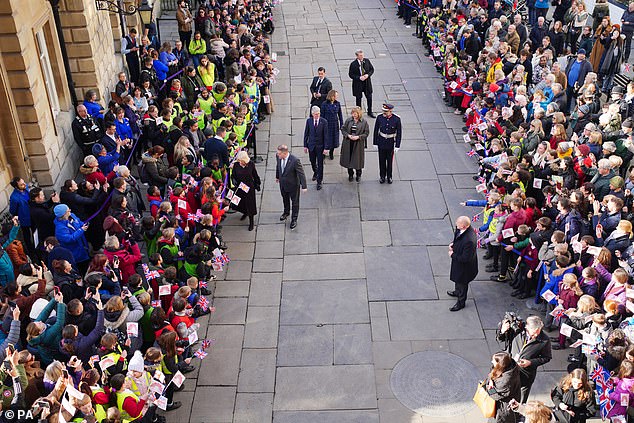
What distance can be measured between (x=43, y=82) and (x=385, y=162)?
662cm

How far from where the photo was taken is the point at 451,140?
15836 mm

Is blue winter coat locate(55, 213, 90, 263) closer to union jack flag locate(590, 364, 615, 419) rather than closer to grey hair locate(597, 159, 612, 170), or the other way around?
union jack flag locate(590, 364, 615, 419)

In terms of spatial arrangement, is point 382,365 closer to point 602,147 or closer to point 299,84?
point 602,147

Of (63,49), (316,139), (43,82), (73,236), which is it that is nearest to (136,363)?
(73,236)

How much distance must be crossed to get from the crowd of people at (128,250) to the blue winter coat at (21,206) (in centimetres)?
2

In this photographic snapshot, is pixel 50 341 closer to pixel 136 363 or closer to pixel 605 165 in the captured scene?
pixel 136 363

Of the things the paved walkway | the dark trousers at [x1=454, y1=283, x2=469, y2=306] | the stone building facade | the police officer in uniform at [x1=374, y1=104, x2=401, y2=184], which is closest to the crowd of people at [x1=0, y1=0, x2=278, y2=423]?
the paved walkway

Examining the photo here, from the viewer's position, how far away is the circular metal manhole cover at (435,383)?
28.7ft

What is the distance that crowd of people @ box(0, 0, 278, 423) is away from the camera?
7.41m

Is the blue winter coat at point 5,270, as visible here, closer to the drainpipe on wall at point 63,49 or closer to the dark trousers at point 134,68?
the drainpipe on wall at point 63,49

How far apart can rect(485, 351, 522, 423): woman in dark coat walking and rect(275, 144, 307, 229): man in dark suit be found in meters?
5.50

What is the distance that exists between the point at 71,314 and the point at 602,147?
28.6ft

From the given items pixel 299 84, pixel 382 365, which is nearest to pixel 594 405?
pixel 382 365

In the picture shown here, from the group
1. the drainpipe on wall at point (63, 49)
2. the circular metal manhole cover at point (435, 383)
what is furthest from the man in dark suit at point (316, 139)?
the circular metal manhole cover at point (435, 383)
